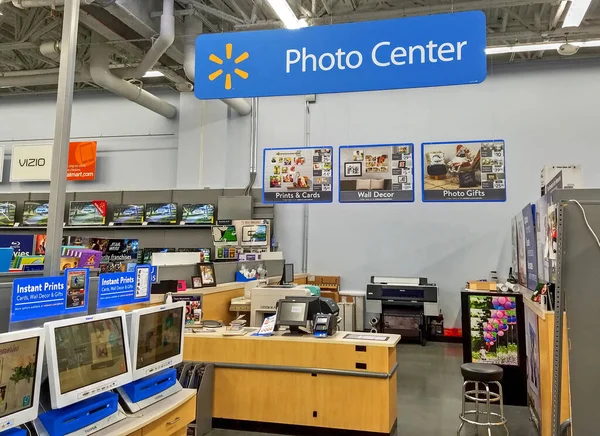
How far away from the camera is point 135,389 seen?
2.67m

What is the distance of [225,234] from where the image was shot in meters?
9.31

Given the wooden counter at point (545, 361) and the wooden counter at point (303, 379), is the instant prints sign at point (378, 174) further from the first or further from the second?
the wooden counter at point (545, 361)

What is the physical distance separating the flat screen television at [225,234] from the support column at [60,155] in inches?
243

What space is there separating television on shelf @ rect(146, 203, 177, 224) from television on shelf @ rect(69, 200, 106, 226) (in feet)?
3.88

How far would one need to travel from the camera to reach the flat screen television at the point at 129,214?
10.6 meters

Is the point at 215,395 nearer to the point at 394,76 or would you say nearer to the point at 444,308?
the point at 394,76

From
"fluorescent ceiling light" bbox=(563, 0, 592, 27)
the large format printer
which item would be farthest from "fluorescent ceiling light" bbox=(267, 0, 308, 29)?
the large format printer

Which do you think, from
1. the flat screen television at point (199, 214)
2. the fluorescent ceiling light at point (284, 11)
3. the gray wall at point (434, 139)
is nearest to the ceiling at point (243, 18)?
the gray wall at point (434, 139)

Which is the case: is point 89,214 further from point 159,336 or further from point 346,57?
point 346,57

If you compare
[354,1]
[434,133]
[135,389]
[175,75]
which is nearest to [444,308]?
[434,133]

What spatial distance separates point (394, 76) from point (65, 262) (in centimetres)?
293

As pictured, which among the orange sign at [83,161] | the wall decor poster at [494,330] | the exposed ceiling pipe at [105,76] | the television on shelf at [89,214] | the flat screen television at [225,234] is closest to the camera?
the wall decor poster at [494,330]

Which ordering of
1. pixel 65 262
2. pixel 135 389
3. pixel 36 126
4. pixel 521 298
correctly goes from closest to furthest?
pixel 135 389, pixel 65 262, pixel 521 298, pixel 36 126

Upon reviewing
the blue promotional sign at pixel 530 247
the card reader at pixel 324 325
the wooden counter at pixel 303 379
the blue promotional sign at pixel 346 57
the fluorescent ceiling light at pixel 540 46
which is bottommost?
the wooden counter at pixel 303 379
